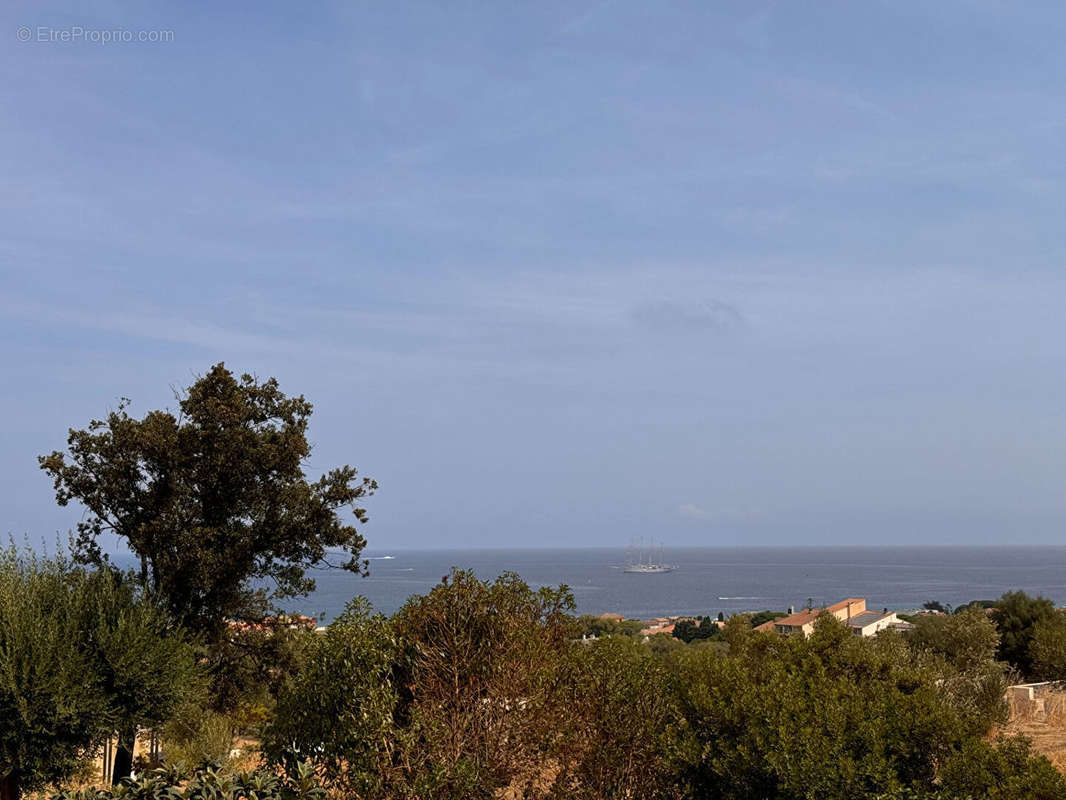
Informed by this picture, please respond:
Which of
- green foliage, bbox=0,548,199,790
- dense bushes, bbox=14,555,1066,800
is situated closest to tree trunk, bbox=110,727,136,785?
green foliage, bbox=0,548,199,790

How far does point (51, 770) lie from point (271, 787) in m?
4.57

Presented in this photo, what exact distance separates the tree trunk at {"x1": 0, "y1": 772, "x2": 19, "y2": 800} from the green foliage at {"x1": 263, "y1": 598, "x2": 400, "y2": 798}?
4.22 m

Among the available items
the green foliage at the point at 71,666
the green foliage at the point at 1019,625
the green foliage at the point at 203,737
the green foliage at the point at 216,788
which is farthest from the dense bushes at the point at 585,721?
the green foliage at the point at 1019,625

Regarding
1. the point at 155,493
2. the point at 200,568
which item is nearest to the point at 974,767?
the point at 200,568

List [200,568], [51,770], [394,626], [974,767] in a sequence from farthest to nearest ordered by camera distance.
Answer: [200,568] → [51,770] → [394,626] → [974,767]

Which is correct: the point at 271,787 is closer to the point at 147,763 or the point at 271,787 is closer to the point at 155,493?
the point at 155,493

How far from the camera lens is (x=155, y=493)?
43.0ft

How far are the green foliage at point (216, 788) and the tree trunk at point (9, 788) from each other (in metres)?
3.28

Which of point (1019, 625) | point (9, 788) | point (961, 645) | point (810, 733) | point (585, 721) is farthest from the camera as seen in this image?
point (1019, 625)

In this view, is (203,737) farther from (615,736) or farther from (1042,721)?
(1042,721)

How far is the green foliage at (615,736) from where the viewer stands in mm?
7773

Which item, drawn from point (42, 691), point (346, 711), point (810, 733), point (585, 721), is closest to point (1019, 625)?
point (810, 733)

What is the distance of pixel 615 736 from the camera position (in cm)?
801

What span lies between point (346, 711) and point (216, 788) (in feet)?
4.34
